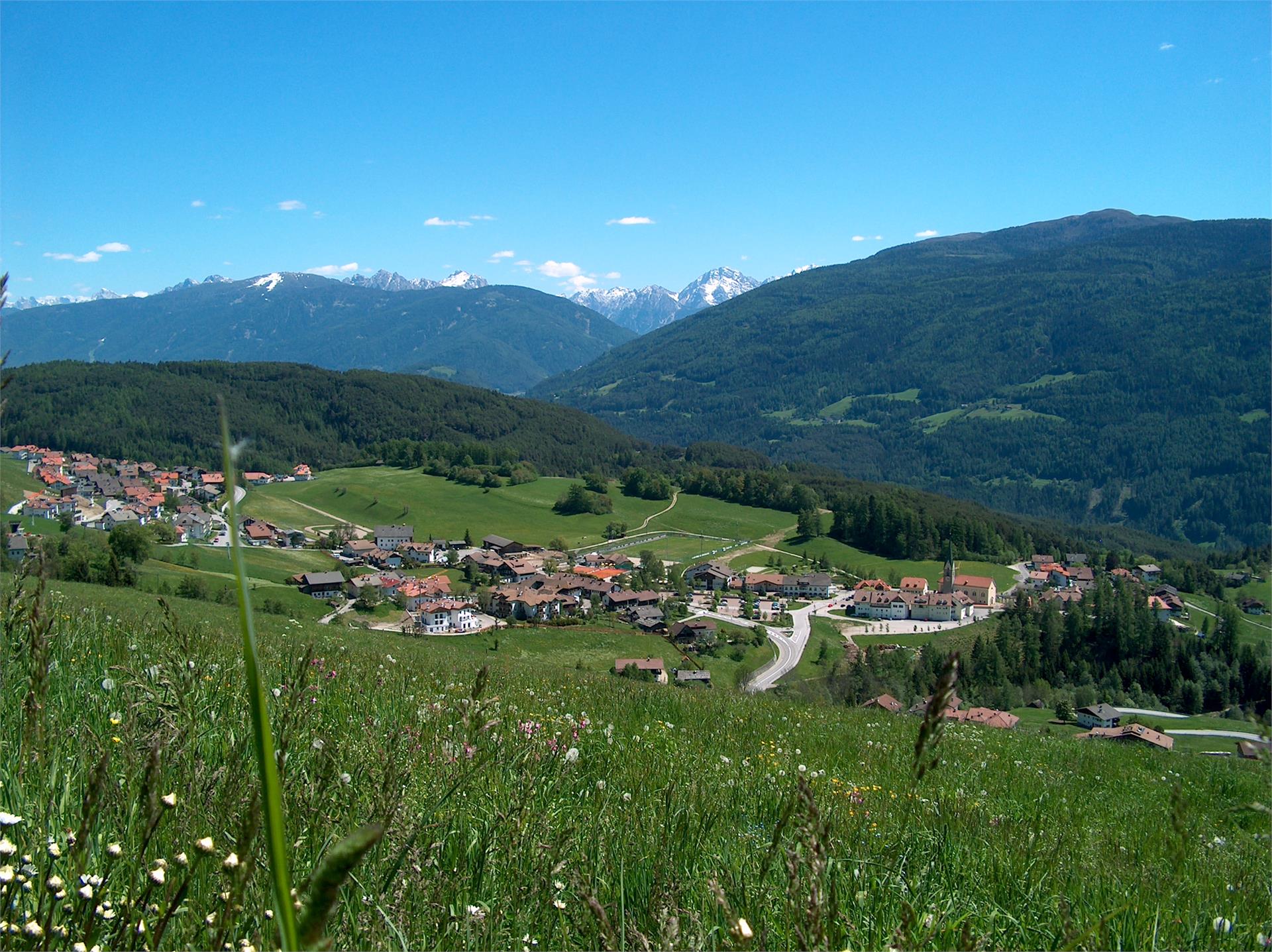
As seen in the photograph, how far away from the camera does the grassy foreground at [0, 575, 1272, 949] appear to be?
2.06 m

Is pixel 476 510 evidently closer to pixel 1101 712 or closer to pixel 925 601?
pixel 925 601

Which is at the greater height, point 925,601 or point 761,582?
point 761,582

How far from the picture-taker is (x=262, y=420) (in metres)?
178

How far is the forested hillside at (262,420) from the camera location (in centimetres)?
15438

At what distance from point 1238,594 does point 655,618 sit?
8646cm

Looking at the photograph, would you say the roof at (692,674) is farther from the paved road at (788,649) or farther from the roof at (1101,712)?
the roof at (1101,712)

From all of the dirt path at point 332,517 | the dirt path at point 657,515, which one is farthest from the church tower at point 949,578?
the dirt path at point 332,517

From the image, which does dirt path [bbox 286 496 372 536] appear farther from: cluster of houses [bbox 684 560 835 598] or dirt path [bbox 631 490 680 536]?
cluster of houses [bbox 684 560 835 598]

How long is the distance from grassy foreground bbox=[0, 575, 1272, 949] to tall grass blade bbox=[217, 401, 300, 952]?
0.70m

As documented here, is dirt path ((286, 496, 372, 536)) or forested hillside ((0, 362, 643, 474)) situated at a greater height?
forested hillside ((0, 362, 643, 474))

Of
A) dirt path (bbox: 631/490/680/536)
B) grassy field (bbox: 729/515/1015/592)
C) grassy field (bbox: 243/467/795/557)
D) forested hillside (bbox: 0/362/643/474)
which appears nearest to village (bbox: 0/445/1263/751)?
grassy field (bbox: 729/515/1015/592)

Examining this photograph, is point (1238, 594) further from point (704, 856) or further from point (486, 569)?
point (704, 856)

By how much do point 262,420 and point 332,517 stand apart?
251ft

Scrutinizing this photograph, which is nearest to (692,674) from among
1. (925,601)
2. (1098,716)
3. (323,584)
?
(1098,716)
